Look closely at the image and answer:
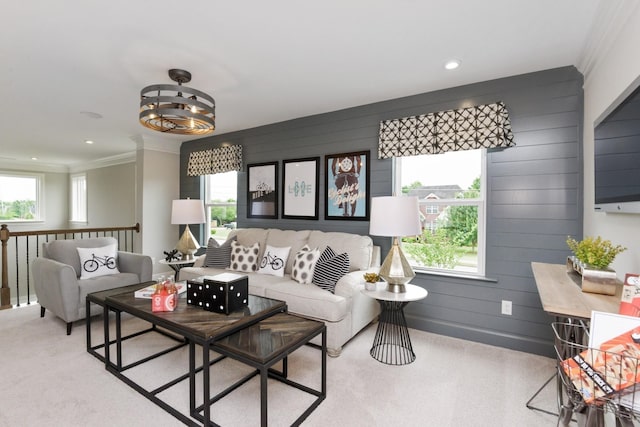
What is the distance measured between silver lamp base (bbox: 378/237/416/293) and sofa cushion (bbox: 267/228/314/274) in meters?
1.27

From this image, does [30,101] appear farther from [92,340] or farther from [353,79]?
[353,79]

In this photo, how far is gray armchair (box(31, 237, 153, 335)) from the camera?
9.53ft

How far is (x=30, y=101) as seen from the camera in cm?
329

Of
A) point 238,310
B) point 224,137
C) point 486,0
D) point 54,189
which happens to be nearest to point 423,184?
point 486,0

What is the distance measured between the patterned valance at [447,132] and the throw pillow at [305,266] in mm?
1318

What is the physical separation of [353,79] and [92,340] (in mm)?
3469

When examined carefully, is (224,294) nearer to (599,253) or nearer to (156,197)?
(599,253)

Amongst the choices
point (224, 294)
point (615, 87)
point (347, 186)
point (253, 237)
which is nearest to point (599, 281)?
point (615, 87)

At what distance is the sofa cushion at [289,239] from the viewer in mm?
3555

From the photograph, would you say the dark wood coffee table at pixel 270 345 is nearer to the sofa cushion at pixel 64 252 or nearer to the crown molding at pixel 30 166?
the sofa cushion at pixel 64 252

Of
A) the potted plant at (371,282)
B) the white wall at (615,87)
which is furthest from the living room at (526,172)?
the potted plant at (371,282)

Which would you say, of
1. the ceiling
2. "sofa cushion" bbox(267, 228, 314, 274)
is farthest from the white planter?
"sofa cushion" bbox(267, 228, 314, 274)

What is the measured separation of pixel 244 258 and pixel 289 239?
1.92 ft

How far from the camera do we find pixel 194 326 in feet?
5.94
